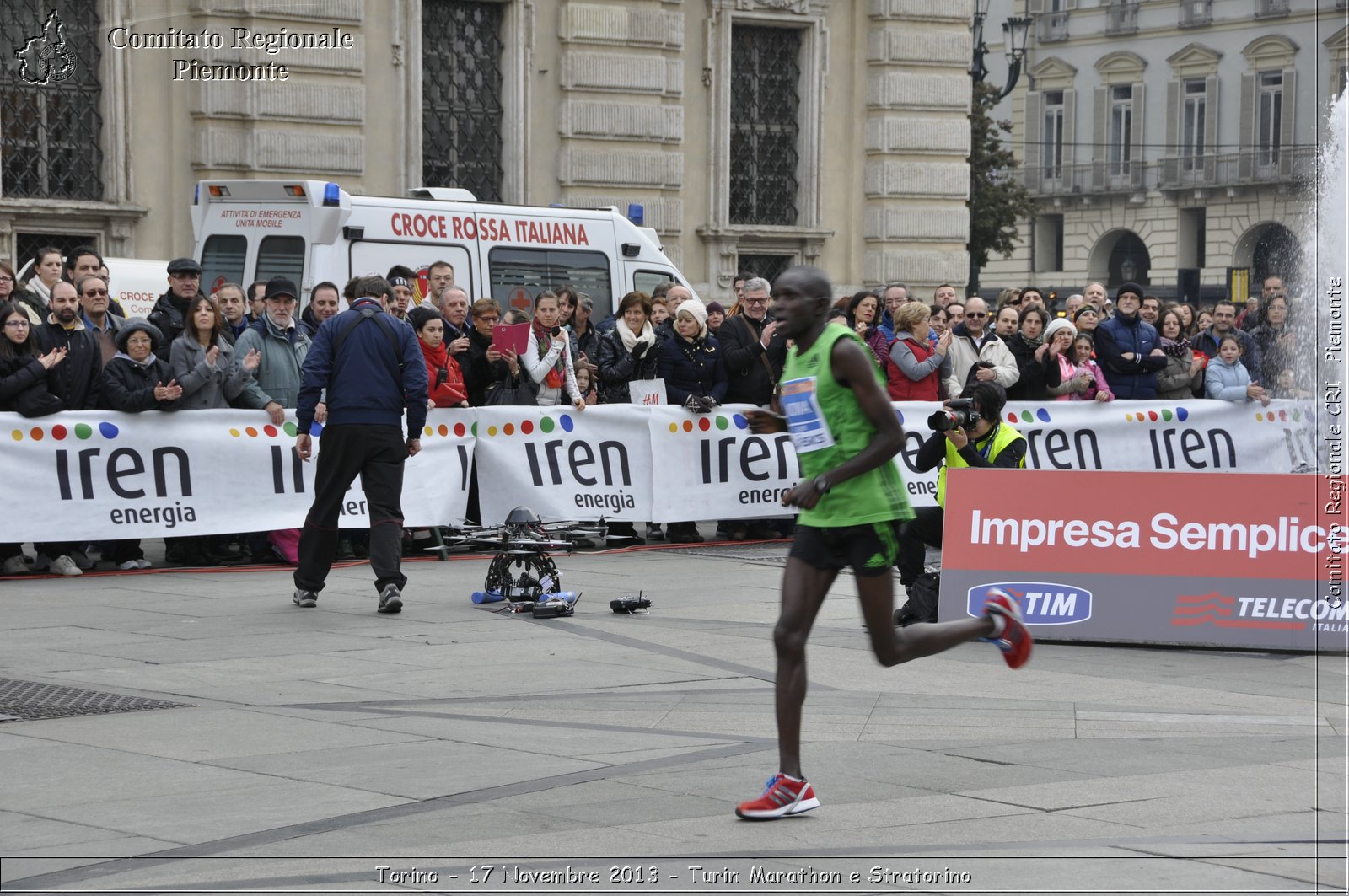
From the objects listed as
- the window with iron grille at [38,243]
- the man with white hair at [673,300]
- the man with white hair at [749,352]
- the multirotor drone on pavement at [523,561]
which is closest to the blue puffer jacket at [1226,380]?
the man with white hair at [749,352]

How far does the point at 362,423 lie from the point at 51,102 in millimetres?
11584

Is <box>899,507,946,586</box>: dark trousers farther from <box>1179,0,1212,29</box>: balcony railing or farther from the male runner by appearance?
<box>1179,0,1212,29</box>: balcony railing

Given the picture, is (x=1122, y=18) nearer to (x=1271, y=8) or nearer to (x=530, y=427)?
(x=1271, y=8)

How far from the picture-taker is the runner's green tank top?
6.95 m

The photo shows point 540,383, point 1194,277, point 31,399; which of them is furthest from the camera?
point 1194,277

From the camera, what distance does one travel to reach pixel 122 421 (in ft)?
45.6

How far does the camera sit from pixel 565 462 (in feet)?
51.5

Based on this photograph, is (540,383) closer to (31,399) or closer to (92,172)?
(31,399)

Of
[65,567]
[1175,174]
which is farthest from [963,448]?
[1175,174]

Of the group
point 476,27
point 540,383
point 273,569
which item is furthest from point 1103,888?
point 476,27

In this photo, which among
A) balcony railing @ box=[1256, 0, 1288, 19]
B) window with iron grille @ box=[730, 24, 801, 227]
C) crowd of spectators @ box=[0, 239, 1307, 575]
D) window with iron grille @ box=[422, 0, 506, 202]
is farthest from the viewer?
balcony railing @ box=[1256, 0, 1288, 19]

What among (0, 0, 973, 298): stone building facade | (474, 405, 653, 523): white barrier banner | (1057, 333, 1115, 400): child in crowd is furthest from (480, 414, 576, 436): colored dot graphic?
(0, 0, 973, 298): stone building facade

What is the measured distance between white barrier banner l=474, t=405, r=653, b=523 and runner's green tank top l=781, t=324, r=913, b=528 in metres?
8.54

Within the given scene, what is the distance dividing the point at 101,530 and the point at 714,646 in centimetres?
515
